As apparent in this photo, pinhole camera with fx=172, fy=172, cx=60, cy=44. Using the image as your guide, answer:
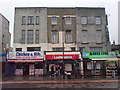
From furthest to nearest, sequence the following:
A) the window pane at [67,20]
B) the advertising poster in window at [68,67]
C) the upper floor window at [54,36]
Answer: the window pane at [67,20], the upper floor window at [54,36], the advertising poster in window at [68,67]

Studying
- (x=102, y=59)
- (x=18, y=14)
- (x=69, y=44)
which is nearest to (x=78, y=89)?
(x=102, y=59)

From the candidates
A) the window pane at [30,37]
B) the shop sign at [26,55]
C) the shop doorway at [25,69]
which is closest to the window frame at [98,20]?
the shop sign at [26,55]

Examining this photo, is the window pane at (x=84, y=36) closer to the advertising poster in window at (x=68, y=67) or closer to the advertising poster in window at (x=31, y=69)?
the advertising poster in window at (x=68, y=67)

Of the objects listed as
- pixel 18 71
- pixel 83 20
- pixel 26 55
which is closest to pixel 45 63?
pixel 26 55

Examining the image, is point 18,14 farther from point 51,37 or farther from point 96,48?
point 96,48

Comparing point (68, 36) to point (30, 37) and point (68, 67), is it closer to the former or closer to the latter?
point (68, 67)

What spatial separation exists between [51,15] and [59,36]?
13.0 ft

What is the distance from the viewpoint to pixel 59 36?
97.1 ft

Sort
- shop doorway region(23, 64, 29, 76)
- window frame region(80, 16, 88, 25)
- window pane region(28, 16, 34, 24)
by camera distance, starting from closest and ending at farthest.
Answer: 1. shop doorway region(23, 64, 29, 76)
2. window pane region(28, 16, 34, 24)
3. window frame region(80, 16, 88, 25)

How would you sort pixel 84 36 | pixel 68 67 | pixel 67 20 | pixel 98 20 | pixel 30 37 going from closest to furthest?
pixel 68 67 < pixel 30 37 < pixel 84 36 < pixel 67 20 < pixel 98 20

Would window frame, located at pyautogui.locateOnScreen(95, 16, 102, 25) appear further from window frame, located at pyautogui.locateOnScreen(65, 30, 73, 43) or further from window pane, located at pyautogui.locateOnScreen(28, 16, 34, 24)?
window pane, located at pyautogui.locateOnScreen(28, 16, 34, 24)

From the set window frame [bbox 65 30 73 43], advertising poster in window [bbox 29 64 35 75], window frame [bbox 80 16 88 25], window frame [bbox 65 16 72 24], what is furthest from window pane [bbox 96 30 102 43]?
advertising poster in window [bbox 29 64 35 75]

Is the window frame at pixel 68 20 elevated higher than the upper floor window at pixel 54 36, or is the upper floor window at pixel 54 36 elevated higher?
the window frame at pixel 68 20

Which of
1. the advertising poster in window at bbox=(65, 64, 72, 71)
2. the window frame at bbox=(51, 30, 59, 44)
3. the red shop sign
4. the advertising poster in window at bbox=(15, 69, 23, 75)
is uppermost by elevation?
the window frame at bbox=(51, 30, 59, 44)
